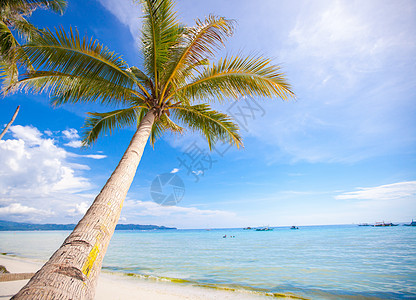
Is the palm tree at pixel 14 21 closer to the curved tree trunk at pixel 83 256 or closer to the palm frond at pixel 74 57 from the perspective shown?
the palm frond at pixel 74 57

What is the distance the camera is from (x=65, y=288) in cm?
133

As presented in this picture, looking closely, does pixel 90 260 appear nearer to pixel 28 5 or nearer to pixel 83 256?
pixel 83 256

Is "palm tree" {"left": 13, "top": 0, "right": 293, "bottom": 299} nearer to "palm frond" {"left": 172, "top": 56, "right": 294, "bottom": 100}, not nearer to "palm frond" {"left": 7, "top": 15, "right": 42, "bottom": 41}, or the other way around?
"palm frond" {"left": 172, "top": 56, "right": 294, "bottom": 100}

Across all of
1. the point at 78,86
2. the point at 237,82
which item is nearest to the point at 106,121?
the point at 78,86

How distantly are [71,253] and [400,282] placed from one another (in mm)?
13429

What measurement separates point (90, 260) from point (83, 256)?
7 centimetres

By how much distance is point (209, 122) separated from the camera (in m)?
6.72

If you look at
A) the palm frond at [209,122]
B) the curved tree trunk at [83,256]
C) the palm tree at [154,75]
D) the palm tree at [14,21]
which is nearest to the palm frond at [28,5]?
the palm tree at [14,21]

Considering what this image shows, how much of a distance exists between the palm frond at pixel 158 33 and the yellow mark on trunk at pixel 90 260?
4.35 m

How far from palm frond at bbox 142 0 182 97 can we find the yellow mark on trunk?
435cm

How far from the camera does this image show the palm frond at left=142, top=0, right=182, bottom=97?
15.6ft

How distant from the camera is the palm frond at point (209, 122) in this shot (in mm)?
6352

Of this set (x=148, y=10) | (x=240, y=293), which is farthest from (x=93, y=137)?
(x=240, y=293)

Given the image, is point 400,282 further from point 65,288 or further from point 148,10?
point 148,10
